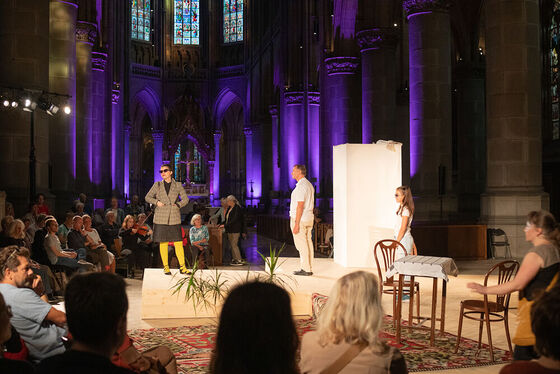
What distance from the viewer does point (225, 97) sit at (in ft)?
161

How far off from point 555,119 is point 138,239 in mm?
17230

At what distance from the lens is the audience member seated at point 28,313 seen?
4.73 m

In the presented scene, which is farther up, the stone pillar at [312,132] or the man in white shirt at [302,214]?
the stone pillar at [312,132]

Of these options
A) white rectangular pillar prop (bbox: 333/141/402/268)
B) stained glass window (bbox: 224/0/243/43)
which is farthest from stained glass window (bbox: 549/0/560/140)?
stained glass window (bbox: 224/0/243/43)

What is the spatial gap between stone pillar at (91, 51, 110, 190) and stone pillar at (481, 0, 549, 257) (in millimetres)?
13462

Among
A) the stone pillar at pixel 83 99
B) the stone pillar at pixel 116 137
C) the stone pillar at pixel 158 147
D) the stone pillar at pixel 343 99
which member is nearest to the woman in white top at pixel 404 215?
the stone pillar at pixel 83 99

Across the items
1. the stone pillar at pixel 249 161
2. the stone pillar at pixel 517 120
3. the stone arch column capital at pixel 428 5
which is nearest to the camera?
the stone pillar at pixel 517 120

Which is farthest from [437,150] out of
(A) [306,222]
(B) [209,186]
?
(B) [209,186]

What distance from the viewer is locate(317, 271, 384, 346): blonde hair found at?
3111 millimetres

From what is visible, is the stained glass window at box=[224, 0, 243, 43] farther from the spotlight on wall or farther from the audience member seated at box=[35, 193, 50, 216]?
the audience member seated at box=[35, 193, 50, 216]

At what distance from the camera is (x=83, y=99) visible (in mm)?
20141

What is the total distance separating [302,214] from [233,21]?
4081 cm

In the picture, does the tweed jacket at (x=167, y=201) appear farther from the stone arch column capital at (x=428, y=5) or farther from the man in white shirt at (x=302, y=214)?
the stone arch column capital at (x=428, y=5)

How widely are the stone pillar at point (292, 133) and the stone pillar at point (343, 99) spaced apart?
5.77 metres
